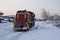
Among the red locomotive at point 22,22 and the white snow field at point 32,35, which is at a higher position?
the red locomotive at point 22,22

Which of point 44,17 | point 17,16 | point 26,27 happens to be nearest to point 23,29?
point 26,27

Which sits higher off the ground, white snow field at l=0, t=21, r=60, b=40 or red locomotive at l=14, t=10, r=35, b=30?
red locomotive at l=14, t=10, r=35, b=30

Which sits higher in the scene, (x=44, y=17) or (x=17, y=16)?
(x=17, y=16)

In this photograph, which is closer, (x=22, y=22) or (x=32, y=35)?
(x=32, y=35)

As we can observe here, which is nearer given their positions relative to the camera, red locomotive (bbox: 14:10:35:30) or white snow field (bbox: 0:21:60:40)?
white snow field (bbox: 0:21:60:40)

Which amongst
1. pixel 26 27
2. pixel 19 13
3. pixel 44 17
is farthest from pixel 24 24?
pixel 44 17

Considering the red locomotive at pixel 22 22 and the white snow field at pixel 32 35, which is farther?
the red locomotive at pixel 22 22

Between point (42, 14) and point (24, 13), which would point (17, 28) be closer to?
point (24, 13)

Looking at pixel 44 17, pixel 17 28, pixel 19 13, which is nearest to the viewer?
pixel 17 28

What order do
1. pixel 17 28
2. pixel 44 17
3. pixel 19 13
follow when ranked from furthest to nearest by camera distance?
pixel 44 17
pixel 19 13
pixel 17 28

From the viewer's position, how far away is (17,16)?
29516 mm

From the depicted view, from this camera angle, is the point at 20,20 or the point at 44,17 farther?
the point at 44,17

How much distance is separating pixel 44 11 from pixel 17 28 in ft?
470

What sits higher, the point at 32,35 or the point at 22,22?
the point at 22,22
